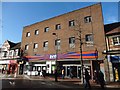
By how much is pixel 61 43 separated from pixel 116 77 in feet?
35.0

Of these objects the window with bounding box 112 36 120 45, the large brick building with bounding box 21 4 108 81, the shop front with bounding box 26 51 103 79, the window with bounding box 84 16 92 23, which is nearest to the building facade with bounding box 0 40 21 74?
the large brick building with bounding box 21 4 108 81

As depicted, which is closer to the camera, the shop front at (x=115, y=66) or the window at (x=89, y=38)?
the shop front at (x=115, y=66)

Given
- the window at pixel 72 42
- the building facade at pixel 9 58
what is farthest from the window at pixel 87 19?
the building facade at pixel 9 58

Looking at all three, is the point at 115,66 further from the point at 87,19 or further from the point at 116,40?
the point at 87,19

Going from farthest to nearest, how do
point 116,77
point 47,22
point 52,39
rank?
point 47,22 < point 52,39 < point 116,77

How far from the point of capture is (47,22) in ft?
90.6

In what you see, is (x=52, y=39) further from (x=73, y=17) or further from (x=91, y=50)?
(x=91, y=50)

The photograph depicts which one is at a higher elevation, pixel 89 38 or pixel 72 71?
pixel 89 38

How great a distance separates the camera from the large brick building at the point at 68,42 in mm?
19547

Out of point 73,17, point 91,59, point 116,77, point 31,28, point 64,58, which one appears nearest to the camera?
point 116,77

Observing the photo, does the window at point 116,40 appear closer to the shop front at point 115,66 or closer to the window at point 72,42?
the shop front at point 115,66

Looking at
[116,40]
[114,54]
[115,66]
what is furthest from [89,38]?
[115,66]

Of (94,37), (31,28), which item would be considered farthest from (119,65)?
(31,28)

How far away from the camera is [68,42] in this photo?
22.9 m
